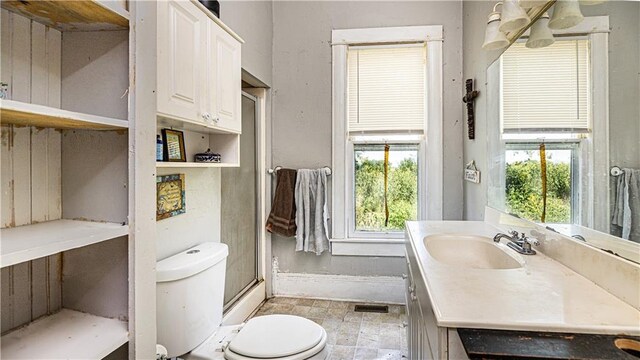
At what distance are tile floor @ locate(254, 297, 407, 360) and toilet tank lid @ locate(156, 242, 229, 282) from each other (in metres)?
0.95

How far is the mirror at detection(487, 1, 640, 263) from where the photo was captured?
884mm

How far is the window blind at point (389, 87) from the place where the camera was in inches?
99.3

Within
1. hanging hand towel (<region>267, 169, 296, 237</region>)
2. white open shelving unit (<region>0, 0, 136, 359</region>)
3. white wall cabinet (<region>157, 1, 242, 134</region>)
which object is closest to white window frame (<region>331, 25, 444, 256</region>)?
hanging hand towel (<region>267, 169, 296, 237</region>)

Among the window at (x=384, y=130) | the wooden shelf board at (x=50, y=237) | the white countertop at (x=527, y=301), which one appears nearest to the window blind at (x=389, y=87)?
the window at (x=384, y=130)

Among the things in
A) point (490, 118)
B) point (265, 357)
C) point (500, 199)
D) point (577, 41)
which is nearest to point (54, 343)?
point (265, 357)

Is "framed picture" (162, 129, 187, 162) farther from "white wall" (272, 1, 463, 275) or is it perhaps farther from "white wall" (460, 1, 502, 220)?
"white wall" (460, 1, 502, 220)

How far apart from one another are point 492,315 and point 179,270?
1125 mm

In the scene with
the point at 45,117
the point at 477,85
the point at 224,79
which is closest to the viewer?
the point at 45,117

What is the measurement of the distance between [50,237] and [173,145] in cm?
83

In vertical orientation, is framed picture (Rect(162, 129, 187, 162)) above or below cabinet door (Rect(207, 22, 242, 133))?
below

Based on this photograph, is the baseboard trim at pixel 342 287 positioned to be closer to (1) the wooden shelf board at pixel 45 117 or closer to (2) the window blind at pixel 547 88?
(2) the window blind at pixel 547 88

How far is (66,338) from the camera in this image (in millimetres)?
792

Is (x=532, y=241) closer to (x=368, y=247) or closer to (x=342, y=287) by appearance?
(x=368, y=247)

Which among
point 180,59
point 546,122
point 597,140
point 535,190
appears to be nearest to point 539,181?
point 535,190
